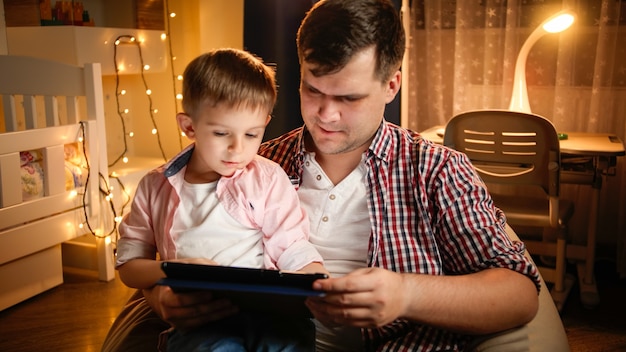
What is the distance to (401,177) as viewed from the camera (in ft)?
4.58

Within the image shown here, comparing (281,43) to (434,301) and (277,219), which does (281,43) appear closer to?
(277,219)

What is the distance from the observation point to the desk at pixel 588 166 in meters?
2.54

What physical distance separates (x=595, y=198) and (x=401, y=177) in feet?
5.47

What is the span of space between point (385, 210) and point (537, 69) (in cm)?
204

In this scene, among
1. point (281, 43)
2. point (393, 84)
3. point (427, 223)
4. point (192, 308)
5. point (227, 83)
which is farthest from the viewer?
point (281, 43)

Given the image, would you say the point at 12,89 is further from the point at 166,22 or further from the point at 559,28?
the point at 559,28

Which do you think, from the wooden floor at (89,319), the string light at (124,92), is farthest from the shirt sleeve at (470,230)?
the string light at (124,92)

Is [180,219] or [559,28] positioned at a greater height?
[559,28]

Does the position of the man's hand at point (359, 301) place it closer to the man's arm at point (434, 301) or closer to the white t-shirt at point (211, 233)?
the man's arm at point (434, 301)

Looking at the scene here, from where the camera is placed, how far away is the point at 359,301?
3.37 feet

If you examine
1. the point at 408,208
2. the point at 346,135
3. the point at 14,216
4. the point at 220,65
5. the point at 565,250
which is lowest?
the point at 565,250

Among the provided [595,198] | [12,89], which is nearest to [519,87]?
[595,198]

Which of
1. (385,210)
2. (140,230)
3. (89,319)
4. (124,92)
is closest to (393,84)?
(385,210)

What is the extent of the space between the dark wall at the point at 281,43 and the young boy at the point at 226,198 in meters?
1.71
